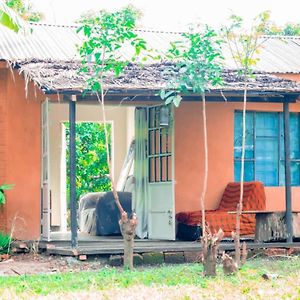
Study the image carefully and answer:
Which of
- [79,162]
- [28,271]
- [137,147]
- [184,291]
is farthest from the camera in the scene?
[79,162]

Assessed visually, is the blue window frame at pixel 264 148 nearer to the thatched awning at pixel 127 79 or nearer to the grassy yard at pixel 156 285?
the thatched awning at pixel 127 79

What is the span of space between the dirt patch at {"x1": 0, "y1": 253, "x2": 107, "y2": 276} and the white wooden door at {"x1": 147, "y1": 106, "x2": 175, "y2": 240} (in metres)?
1.69

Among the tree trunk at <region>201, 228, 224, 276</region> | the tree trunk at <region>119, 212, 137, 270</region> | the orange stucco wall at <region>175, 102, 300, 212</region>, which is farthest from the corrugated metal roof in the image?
the tree trunk at <region>201, 228, 224, 276</region>

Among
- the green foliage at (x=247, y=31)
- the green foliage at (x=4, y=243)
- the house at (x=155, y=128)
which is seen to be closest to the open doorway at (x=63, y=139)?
the house at (x=155, y=128)

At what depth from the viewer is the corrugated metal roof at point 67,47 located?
12.9 metres

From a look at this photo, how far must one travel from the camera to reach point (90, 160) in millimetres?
22406

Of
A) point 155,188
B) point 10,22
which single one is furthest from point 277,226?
point 10,22

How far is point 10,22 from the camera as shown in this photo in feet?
34.9

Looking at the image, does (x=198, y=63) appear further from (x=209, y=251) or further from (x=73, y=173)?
(x=209, y=251)

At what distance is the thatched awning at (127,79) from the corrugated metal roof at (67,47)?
574 mm

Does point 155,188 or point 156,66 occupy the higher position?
point 156,66

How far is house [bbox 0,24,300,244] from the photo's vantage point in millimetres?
11531

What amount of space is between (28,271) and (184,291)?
3.05 meters

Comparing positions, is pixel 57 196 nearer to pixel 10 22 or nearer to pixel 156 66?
pixel 156 66
